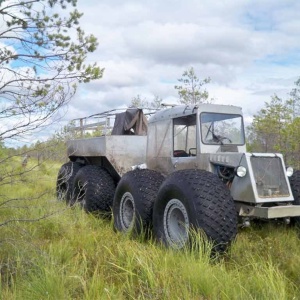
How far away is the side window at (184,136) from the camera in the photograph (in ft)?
18.4

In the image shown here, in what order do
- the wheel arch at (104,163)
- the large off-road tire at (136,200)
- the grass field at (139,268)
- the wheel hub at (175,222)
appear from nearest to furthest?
1. the grass field at (139,268)
2. the wheel hub at (175,222)
3. the large off-road tire at (136,200)
4. the wheel arch at (104,163)

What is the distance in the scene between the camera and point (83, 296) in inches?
126

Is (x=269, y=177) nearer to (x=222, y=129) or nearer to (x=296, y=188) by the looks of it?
(x=296, y=188)

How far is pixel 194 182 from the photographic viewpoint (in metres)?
4.53

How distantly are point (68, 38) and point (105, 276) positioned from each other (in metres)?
2.55

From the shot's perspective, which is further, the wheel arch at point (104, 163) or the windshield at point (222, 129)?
the wheel arch at point (104, 163)

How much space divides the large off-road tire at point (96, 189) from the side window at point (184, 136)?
2.06m

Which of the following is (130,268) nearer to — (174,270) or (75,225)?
(174,270)

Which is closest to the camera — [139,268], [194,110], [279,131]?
[139,268]

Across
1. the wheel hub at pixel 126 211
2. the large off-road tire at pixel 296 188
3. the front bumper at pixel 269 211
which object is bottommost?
the wheel hub at pixel 126 211

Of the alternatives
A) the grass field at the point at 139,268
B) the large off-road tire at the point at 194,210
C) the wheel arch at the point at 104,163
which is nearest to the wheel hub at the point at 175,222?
the large off-road tire at the point at 194,210

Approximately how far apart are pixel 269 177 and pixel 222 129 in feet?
3.67

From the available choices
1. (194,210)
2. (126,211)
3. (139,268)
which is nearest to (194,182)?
(194,210)

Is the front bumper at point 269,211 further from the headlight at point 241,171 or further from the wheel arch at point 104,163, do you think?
the wheel arch at point 104,163
